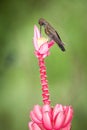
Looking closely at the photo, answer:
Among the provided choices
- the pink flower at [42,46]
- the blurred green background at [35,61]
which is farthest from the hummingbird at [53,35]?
the blurred green background at [35,61]

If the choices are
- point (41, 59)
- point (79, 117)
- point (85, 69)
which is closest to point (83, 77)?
point (85, 69)

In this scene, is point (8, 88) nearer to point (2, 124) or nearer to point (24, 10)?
point (2, 124)

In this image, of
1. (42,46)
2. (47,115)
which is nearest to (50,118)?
(47,115)

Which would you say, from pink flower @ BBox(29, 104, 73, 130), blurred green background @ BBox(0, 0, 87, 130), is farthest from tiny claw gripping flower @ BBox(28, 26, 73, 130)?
blurred green background @ BBox(0, 0, 87, 130)

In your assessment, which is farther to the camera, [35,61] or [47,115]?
[35,61]

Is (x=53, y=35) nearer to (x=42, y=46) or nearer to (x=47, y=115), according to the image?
(x=42, y=46)

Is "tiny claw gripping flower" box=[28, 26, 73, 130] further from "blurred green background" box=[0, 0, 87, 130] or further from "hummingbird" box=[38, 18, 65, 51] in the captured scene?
"blurred green background" box=[0, 0, 87, 130]

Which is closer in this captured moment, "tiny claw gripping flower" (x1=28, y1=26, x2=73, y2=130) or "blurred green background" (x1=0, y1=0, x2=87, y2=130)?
"tiny claw gripping flower" (x1=28, y1=26, x2=73, y2=130)

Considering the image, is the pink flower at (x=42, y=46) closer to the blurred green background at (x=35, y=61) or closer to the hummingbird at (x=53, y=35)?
the hummingbird at (x=53, y=35)
